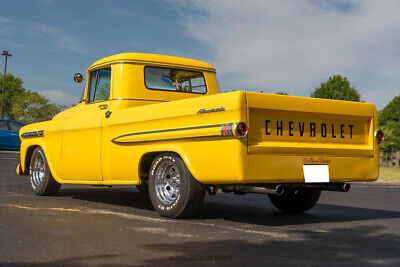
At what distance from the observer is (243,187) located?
5.84 meters

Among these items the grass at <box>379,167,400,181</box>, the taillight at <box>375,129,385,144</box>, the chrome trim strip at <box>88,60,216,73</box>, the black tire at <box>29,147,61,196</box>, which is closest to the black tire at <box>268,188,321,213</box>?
the taillight at <box>375,129,385,144</box>

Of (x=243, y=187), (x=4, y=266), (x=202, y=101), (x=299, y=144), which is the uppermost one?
(x=202, y=101)

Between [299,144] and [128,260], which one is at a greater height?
[299,144]

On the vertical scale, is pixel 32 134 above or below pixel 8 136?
below

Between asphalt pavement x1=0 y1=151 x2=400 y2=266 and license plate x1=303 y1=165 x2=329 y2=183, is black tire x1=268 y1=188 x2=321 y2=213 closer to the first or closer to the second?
asphalt pavement x1=0 y1=151 x2=400 y2=266

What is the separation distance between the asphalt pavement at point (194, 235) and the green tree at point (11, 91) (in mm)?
78147

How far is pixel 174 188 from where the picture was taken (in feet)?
21.2

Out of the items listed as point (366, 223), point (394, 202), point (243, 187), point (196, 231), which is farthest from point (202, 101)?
point (394, 202)

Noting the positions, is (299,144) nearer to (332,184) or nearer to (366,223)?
(332,184)

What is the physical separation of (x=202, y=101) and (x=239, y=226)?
1450 millimetres

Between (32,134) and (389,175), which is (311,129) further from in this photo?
(389,175)

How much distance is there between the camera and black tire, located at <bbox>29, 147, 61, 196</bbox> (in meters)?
8.95

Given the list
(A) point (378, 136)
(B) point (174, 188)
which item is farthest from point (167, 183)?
(A) point (378, 136)

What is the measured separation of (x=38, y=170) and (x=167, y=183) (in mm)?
3767
